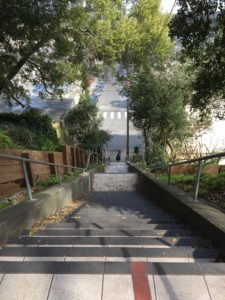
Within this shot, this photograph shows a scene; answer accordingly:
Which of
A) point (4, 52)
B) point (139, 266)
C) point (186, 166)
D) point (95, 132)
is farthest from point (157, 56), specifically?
point (139, 266)

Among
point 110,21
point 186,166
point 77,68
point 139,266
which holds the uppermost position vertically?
point 110,21

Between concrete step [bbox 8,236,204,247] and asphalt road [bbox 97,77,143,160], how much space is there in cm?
2858

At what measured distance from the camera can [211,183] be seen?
7551 mm

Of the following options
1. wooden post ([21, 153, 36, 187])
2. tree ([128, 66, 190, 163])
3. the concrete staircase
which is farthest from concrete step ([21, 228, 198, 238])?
tree ([128, 66, 190, 163])

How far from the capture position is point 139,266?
3.15m

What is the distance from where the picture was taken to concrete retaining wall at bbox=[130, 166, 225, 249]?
4280 millimetres

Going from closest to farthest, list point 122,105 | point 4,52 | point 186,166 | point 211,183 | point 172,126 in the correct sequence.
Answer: point 211,183 → point 4,52 → point 186,166 → point 172,126 → point 122,105

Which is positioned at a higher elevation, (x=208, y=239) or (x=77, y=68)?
(x=77, y=68)

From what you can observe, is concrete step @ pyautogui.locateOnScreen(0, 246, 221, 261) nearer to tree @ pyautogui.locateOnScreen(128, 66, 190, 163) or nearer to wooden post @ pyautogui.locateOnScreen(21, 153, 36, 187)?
wooden post @ pyautogui.locateOnScreen(21, 153, 36, 187)

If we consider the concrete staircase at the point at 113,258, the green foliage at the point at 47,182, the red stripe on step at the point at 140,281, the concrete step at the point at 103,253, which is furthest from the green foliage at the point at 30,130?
the red stripe on step at the point at 140,281

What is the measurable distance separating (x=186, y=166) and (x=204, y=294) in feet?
33.5

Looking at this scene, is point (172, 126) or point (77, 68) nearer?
point (77, 68)

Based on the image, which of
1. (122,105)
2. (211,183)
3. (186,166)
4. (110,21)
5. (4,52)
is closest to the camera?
(211,183)

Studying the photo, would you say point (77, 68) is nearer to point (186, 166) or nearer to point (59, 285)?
point (186, 166)
